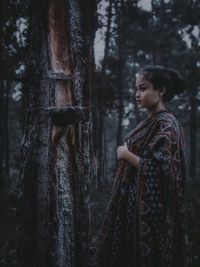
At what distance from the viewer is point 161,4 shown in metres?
24.5

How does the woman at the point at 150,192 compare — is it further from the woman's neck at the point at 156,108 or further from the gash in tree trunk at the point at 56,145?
the gash in tree trunk at the point at 56,145

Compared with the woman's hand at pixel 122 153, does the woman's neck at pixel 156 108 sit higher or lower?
higher

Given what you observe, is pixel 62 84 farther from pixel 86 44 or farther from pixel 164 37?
pixel 164 37

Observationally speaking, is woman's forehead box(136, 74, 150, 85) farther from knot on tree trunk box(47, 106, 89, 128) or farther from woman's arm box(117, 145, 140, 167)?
knot on tree trunk box(47, 106, 89, 128)

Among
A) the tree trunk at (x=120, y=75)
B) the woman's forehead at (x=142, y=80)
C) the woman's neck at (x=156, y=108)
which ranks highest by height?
the tree trunk at (x=120, y=75)

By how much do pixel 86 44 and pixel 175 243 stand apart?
2.00 m

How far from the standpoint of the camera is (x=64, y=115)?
3133mm

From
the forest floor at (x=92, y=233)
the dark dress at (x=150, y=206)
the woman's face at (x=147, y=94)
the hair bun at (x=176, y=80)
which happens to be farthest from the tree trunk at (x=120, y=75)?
the dark dress at (x=150, y=206)

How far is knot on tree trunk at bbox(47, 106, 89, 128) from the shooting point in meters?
3.12

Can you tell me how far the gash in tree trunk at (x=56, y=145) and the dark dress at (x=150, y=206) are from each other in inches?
20.6

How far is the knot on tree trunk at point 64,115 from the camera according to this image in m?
3.12

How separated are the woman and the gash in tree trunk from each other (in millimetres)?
523

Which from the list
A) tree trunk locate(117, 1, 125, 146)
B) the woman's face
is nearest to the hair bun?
the woman's face

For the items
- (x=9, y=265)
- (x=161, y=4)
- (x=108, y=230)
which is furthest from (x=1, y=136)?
(x=161, y=4)
